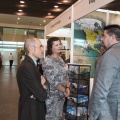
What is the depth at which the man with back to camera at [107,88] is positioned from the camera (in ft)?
6.02

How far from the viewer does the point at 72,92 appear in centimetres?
402

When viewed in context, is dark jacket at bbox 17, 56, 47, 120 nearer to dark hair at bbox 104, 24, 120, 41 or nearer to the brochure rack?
dark hair at bbox 104, 24, 120, 41

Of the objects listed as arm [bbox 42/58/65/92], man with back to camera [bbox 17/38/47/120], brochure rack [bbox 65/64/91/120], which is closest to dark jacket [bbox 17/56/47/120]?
man with back to camera [bbox 17/38/47/120]

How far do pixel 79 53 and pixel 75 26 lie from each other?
542 mm

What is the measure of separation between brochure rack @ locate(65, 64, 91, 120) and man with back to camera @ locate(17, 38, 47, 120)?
1.85m

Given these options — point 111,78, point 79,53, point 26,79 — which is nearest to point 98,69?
point 111,78

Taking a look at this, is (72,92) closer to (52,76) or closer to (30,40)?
(52,76)

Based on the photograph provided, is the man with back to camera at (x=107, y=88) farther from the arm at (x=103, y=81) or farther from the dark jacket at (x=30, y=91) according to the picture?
the dark jacket at (x=30, y=91)

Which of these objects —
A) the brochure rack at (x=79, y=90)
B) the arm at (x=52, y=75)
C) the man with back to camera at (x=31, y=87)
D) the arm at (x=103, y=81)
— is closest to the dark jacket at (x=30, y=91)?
the man with back to camera at (x=31, y=87)

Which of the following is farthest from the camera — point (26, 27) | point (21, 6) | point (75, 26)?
point (26, 27)

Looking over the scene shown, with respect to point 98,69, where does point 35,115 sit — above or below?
below

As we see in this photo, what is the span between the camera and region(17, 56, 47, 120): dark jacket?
1944 millimetres

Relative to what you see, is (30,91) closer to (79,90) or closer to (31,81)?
(31,81)

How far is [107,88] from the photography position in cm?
184
